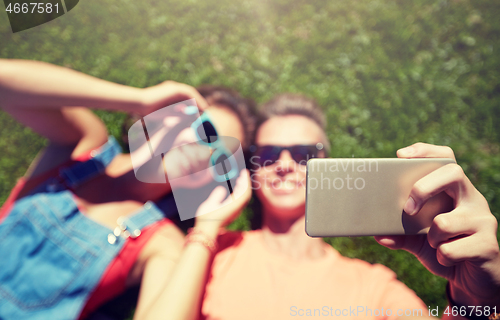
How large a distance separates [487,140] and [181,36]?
12.2 ft

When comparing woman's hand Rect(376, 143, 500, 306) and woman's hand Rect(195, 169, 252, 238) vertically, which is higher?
woman's hand Rect(376, 143, 500, 306)

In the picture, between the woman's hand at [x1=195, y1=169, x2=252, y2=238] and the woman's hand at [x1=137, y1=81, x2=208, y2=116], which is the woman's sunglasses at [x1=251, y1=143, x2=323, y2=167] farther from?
the woman's hand at [x1=137, y1=81, x2=208, y2=116]

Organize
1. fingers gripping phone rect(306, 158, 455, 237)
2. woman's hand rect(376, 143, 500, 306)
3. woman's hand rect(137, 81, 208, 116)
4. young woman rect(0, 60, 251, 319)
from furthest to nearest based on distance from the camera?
woman's hand rect(137, 81, 208, 116) < young woman rect(0, 60, 251, 319) < fingers gripping phone rect(306, 158, 455, 237) < woman's hand rect(376, 143, 500, 306)

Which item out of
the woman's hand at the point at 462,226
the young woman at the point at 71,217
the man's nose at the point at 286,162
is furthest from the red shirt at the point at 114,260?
the woman's hand at the point at 462,226

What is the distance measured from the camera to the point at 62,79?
1796 mm

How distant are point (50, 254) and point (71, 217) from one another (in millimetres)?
289

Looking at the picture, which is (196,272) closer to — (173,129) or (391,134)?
(173,129)

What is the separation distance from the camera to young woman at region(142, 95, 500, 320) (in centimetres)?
131

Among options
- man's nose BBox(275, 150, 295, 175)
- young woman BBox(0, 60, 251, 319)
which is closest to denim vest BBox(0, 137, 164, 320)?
young woman BBox(0, 60, 251, 319)

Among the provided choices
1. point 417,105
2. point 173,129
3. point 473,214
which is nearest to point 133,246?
point 173,129

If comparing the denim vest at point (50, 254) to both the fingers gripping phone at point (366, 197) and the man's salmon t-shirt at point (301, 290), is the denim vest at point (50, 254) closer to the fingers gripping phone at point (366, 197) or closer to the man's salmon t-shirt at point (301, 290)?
the man's salmon t-shirt at point (301, 290)

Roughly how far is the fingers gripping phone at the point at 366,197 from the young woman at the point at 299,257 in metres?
0.07

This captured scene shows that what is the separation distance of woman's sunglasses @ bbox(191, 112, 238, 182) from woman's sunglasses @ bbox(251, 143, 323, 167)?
236mm

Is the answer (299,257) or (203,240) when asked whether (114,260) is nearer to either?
(203,240)
